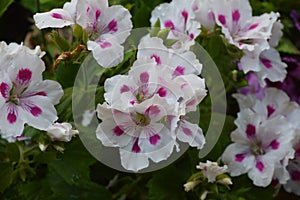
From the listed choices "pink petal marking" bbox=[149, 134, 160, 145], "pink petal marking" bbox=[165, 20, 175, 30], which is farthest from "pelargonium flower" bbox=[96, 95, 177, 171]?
"pink petal marking" bbox=[165, 20, 175, 30]

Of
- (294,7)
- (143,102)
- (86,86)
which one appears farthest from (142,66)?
(294,7)

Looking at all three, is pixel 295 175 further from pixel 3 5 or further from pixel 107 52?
pixel 3 5

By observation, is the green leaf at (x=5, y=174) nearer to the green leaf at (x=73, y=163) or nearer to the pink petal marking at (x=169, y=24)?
the green leaf at (x=73, y=163)

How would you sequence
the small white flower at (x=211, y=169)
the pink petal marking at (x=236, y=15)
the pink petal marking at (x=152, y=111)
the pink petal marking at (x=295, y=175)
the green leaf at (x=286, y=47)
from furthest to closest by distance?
the green leaf at (x=286, y=47)
the pink petal marking at (x=295, y=175)
the pink petal marking at (x=236, y=15)
the small white flower at (x=211, y=169)
the pink petal marking at (x=152, y=111)

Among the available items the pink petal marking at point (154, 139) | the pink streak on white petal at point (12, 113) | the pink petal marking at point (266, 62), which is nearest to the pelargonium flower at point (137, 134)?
the pink petal marking at point (154, 139)

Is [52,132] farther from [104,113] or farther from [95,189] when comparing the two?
[95,189]

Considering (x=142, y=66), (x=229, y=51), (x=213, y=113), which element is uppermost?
(x=142, y=66)

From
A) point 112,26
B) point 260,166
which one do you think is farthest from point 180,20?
point 260,166
